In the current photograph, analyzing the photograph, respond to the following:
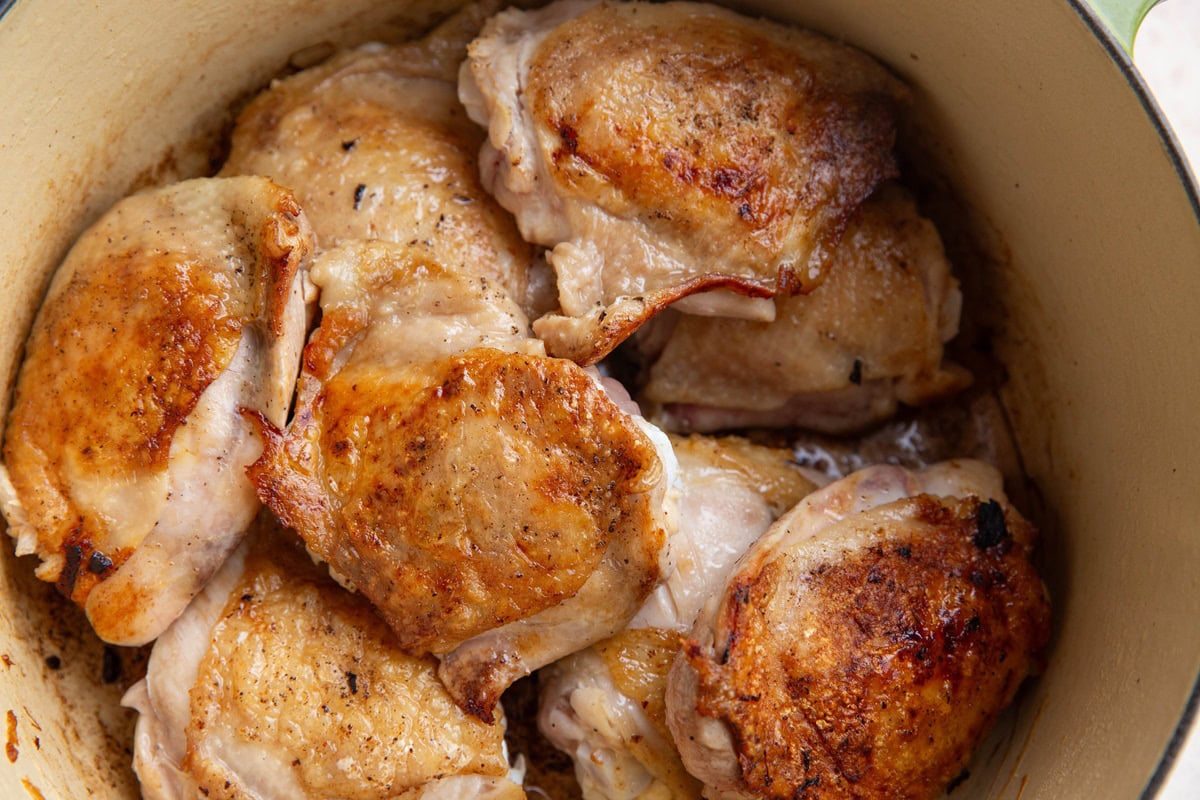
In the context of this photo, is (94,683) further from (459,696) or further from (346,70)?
(346,70)

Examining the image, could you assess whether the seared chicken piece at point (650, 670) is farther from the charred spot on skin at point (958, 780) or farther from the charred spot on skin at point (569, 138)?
the charred spot on skin at point (569, 138)

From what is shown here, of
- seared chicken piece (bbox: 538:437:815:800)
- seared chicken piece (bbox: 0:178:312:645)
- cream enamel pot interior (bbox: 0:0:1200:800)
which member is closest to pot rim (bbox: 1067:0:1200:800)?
cream enamel pot interior (bbox: 0:0:1200:800)

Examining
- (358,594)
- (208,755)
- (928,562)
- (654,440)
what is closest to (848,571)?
(928,562)

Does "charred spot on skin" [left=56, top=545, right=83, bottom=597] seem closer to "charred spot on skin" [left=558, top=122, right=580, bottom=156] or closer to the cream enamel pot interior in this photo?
the cream enamel pot interior

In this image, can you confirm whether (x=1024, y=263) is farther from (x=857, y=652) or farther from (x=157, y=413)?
(x=157, y=413)

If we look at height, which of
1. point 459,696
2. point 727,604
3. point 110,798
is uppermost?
point 727,604

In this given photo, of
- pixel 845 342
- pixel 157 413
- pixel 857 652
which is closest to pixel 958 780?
pixel 857 652

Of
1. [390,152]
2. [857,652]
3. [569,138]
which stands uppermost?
[569,138]
